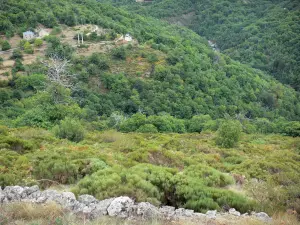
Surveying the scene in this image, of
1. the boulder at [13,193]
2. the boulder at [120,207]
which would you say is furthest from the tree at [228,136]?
the boulder at [13,193]

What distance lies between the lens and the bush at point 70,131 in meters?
Result: 15.4

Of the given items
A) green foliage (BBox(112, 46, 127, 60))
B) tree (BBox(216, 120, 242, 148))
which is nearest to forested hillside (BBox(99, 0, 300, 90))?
green foliage (BBox(112, 46, 127, 60))

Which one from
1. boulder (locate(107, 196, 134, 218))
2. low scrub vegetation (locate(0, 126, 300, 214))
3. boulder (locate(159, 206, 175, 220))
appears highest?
boulder (locate(107, 196, 134, 218))

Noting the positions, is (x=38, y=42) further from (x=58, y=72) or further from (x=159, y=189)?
(x=159, y=189)

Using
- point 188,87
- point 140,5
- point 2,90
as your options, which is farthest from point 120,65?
point 140,5

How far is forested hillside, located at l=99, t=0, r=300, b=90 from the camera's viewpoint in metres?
84.8

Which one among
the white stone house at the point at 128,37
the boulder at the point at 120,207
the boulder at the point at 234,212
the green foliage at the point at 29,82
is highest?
the boulder at the point at 120,207

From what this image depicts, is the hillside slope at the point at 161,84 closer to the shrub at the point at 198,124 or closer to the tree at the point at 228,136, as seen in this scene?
the shrub at the point at 198,124

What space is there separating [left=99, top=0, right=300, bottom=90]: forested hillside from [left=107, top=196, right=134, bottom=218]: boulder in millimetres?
77302

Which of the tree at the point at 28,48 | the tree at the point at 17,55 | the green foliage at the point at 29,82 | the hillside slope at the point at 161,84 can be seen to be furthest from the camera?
the tree at the point at 28,48

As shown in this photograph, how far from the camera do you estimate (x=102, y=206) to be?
6.25m

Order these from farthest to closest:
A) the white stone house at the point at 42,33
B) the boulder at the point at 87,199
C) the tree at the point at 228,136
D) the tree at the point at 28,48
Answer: the white stone house at the point at 42,33
the tree at the point at 28,48
the tree at the point at 228,136
the boulder at the point at 87,199

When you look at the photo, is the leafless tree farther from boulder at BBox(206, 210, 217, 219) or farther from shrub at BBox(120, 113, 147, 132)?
boulder at BBox(206, 210, 217, 219)

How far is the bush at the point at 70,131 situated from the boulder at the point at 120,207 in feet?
32.0
